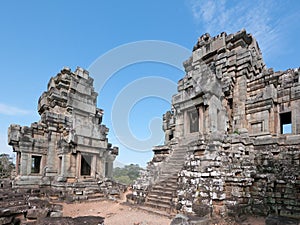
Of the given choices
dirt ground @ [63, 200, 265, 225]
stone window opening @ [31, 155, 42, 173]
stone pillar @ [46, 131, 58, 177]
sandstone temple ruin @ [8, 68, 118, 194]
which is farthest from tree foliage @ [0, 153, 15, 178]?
dirt ground @ [63, 200, 265, 225]

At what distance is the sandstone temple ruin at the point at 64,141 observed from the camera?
1341 cm

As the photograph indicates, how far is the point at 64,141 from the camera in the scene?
13.8m

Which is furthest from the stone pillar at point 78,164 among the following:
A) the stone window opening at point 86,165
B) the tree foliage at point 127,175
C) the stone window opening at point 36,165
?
the tree foliage at point 127,175

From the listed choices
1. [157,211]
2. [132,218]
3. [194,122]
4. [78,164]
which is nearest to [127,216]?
[132,218]

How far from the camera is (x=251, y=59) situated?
13.7 metres

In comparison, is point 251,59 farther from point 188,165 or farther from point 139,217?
point 139,217

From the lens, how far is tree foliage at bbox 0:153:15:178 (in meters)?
21.8

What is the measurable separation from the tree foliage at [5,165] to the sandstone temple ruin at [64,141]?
9.76 m

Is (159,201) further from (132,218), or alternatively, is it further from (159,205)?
(132,218)

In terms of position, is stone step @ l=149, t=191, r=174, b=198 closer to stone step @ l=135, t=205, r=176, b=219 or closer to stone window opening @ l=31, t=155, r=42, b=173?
stone step @ l=135, t=205, r=176, b=219

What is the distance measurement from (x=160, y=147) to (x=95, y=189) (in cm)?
514

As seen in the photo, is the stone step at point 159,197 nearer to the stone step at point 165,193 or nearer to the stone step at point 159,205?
the stone step at point 165,193

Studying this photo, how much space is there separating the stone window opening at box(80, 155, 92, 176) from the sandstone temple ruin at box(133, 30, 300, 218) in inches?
213

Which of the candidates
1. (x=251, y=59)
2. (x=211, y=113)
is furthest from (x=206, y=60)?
(x=211, y=113)
